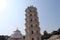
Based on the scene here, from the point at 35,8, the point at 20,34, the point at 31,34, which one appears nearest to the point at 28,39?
the point at 31,34

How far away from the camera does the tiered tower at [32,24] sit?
33.2m

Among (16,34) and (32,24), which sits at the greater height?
(32,24)

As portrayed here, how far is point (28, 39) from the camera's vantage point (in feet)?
108

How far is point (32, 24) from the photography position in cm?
3394

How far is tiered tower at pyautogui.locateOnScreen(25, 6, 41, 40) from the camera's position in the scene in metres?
33.2

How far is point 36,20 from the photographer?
34656 millimetres

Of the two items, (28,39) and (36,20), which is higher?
(36,20)

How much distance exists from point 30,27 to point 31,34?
1.65 m

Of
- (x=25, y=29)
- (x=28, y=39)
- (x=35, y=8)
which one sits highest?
(x=35, y=8)

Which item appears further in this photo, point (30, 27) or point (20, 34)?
Answer: point (20, 34)

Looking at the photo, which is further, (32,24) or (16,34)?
(16,34)

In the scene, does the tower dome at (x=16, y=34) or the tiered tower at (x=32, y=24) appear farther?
the tower dome at (x=16, y=34)

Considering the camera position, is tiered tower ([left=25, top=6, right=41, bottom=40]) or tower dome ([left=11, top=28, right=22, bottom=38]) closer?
tiered tower ([left=25, top=6, right=41, bottom=40])

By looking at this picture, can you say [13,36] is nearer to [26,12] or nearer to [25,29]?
[25,29]
